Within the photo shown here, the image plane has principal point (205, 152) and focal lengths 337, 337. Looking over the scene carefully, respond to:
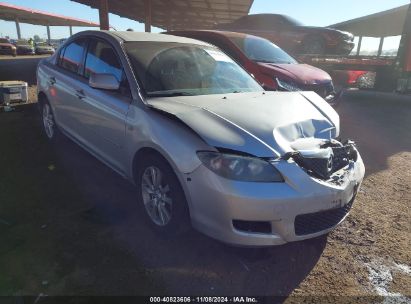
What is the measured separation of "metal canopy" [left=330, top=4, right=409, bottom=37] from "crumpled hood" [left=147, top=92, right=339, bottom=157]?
66.3 ft

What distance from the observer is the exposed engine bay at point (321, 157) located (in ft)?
8.17

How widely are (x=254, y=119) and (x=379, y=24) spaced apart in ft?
80.4

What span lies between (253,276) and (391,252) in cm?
134

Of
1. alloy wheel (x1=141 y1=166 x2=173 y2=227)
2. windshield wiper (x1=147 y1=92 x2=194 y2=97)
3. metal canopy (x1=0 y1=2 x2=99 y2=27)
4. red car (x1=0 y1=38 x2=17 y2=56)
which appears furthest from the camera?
metal canopy (x1=0 y1=2 x2=99 y2=27)

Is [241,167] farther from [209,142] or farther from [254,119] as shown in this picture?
[254,119]

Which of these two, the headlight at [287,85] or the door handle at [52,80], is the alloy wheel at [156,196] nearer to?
the door handle at [52,80]

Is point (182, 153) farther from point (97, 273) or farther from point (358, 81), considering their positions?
point (358, 81)

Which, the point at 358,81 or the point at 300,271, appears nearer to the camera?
the point at 300,271

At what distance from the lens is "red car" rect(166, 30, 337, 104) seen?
20.0 ft

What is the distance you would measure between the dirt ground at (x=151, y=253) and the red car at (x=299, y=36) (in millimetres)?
8017

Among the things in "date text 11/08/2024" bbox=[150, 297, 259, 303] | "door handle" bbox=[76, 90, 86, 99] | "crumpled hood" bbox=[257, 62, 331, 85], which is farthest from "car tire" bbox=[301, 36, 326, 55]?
"date text 11/08/2024" bbox=[150, 297, 259, 303]

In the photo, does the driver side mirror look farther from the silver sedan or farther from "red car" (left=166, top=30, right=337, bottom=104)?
"red car" (left=166, top=30, right=337, bottom=104)

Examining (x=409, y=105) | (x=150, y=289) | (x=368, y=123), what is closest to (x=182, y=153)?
(x=150, y=289)

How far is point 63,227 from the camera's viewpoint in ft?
9.96
